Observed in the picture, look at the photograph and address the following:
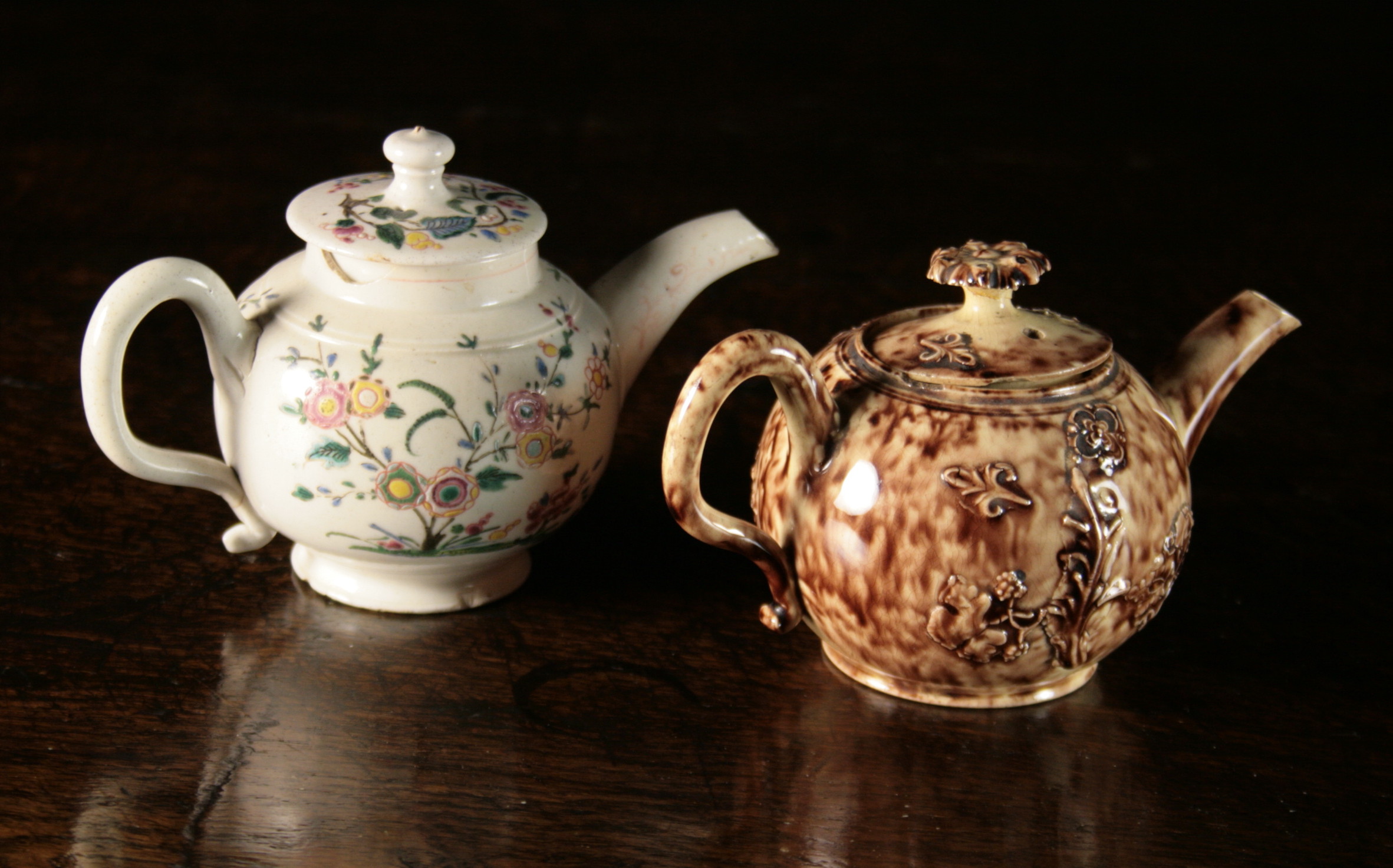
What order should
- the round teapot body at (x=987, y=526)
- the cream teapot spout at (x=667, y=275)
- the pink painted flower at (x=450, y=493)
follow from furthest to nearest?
the cream teapot spout at (x=667, y=275) → the pink painted flower at (x=450, y=493) → the round teapot body at (x=987, y=526)

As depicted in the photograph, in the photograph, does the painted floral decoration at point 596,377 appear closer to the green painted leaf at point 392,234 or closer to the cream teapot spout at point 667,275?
the cream teapot spout at point 667,275

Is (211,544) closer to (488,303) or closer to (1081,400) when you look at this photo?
(488,303)

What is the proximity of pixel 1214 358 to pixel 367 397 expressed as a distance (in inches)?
25.1

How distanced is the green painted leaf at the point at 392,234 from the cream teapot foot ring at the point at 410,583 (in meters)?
0.25

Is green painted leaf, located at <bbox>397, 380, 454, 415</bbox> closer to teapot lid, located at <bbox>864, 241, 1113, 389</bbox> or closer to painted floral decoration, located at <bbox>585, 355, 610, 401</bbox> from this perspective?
painted floral decoration, located at <bbox>585, 355, 610, 401</bbox>

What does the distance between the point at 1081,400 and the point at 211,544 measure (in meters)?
0.74

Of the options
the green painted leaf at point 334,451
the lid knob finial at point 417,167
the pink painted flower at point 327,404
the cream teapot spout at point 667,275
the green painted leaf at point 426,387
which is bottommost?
the green painted leaf at point 334,451

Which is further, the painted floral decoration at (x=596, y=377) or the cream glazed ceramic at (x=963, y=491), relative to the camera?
the painted floral decoration at (x=596, y=377)

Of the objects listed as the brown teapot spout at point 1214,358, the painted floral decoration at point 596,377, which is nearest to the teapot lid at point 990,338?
the brown teapot spout at point 1214,358

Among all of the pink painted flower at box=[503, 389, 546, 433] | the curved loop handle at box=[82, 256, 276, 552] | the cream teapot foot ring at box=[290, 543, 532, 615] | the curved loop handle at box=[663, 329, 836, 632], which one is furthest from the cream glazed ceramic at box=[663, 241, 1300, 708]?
the curved loop handle at box=[82, 256, 276, 552]

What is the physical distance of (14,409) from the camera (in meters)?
1.50

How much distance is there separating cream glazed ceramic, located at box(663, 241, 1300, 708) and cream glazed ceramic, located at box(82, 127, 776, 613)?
6.3 inches

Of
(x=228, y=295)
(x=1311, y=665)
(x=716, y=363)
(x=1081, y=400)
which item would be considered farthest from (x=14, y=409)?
(x=1311, y=665)

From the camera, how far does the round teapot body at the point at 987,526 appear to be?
3.32 ft
